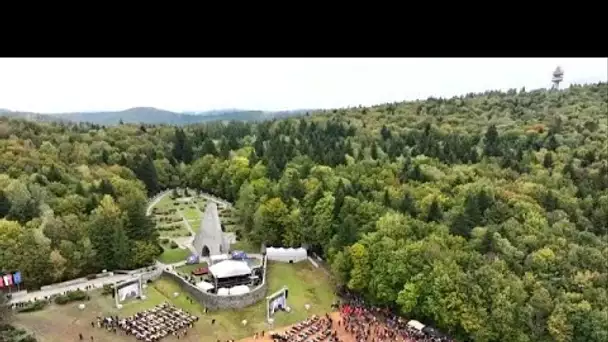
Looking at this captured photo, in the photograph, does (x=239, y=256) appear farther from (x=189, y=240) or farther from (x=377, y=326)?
(x=377, y=326)

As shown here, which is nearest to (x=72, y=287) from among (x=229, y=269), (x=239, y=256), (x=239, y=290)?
(x=229, y=269)

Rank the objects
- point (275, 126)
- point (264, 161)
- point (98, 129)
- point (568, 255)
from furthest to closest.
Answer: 1. point (275, 126)
2. point (98, 129)
3. point (264, 161)
4. point (568, 255)

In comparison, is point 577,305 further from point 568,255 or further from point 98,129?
point 98,129

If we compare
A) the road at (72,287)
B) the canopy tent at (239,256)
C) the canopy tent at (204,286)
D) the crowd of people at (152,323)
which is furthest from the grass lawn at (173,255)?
the crowd of people at (152,323)

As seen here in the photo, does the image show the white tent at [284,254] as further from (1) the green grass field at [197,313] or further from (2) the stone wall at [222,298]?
(2) the stone wall at [222,298]

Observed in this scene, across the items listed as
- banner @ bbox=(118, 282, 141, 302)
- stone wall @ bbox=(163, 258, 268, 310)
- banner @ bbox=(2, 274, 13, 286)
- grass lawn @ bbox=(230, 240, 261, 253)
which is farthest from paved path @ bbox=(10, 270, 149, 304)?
grass lawn @ bbox=(230, 240, 261, 253)

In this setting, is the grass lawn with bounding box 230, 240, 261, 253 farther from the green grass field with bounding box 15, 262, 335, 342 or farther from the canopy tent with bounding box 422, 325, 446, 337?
the canopy tent with bounding box 422, 325, 446, 337
